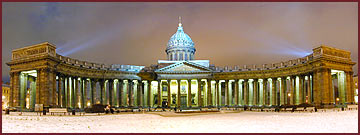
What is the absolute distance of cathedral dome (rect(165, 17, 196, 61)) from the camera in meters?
85.0

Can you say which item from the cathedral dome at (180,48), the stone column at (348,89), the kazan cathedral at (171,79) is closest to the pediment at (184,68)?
the kazan cathedral at (171,79)

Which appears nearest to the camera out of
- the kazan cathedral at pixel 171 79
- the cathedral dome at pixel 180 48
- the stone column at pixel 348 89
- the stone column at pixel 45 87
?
the stone column at pixel 45 87

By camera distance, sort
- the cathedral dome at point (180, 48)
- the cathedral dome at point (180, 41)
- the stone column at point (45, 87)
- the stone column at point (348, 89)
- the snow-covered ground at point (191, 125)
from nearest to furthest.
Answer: the snow-covered ground at point (191, 125) < the stone column at point (45, 87) < the stone column at point (348, 89) < the cathedral dome at point (180, 48) < the cathedral dome at point (180, 41)

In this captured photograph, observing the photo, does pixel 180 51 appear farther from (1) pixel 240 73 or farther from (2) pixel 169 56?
(1) pixel 240 73

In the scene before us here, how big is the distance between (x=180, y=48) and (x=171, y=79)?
17305 mm

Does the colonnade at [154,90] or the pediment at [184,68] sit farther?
the pediment at [184,68]

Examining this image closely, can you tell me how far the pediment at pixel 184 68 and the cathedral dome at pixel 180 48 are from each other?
50.5 ft

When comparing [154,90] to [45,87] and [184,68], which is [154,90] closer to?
[184,68]

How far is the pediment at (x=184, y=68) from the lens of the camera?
68438 mm

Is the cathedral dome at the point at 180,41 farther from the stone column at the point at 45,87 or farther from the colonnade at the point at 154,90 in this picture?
the stone column at the point at 45,87

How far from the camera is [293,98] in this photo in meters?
59.9

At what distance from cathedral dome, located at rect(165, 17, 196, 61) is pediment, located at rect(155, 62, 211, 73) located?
15405mm

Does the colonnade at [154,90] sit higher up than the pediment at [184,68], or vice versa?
the pediment at [184,68]

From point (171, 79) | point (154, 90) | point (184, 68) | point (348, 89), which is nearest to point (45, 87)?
point (171, 79)
